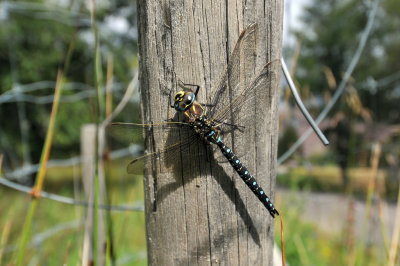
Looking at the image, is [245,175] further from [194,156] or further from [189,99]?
[189,99]

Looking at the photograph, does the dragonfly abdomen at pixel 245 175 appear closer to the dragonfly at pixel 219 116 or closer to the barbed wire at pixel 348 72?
the dragonfly at pixel 219 116

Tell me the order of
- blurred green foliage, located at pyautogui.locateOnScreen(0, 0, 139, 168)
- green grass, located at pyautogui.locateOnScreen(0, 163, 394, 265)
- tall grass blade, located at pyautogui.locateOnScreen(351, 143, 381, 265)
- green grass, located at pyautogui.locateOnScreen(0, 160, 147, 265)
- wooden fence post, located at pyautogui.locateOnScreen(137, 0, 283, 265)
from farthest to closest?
1. blurred green foliage, located at pyautogui.locateOnScreen(0, 0, 139, 168)
2. green grass, located at pyautogui.locateOnScreen(0, 163, 394, 265)
3. green grass, located at pyautogui.locateOnScreen(0, 160, 147, 265)
4. tall grass blade, located at pyautogui.locateOnScreen(351, 143, 381, 265)
5. wooden fence post, located at pyautogui.locateOnScreen(137, 0, 283, 265)

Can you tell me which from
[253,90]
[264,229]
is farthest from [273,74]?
[264,229]

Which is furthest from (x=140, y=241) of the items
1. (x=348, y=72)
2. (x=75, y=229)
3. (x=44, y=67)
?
(x=44, y=67)

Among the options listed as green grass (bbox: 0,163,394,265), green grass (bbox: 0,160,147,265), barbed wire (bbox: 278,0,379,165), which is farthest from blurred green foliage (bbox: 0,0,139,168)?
barbed wire (bbox: 278,0,379,165)

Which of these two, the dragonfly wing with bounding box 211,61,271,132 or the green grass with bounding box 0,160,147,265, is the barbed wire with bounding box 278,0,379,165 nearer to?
the dragonfly wing with bounding box 211,61,271,132

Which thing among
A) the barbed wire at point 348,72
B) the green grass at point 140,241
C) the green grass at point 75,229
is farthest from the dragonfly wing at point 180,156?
the green grass at point 140,241

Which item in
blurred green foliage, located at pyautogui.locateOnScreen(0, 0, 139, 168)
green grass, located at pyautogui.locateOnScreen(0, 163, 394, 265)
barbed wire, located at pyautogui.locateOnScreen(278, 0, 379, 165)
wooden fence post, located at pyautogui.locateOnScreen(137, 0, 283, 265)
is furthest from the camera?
blurred green foliage, located at pyautogui.locateOnScreen(0, 0, 139, 168)
